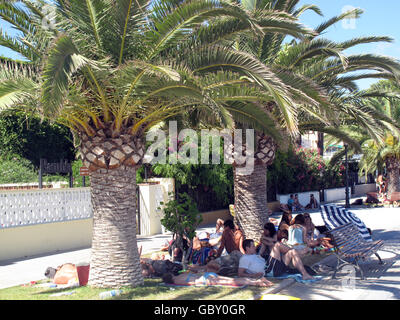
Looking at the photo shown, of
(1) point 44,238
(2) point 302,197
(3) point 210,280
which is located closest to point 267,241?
(3) point 210,280

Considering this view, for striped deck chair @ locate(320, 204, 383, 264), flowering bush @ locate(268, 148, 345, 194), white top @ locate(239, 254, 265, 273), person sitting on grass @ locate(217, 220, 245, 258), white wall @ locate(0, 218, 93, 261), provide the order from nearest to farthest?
white top @ locate(239, 254, 265, 273)
person sitting on grass @ locate(217, 220, 245, 258)
striped deck chair @ locate(320, 204, 383, 264)
white wall @ locate(0, 218, 93, 261)
flowering bush @ locate(268, 148, 345, 194)

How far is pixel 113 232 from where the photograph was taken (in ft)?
24.1

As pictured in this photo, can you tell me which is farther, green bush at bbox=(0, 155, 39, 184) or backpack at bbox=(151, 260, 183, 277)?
green bush at bbox=(0, 155, 39, 184)

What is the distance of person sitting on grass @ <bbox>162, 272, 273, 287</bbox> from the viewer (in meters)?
7.45

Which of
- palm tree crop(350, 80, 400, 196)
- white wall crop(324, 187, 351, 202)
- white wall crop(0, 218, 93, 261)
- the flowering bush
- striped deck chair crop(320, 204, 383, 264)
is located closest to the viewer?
striped deck chair crop(320, 204, 383, 264)

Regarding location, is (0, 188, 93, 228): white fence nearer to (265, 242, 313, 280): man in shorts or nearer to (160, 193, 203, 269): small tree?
(160, 193, 203, 269): small tree

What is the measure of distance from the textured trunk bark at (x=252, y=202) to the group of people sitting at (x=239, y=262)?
81 cm

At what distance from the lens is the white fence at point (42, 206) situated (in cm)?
1091

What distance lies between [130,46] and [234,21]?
1.77m

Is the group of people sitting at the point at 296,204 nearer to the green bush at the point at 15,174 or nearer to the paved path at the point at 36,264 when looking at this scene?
the paved path at the point at 36,264

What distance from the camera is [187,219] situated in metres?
8.96

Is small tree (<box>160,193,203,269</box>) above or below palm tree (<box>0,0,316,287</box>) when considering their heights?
below

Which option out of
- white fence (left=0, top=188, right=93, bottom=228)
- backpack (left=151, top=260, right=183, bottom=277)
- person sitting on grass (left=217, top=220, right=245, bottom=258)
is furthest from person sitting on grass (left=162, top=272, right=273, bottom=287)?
white fence (left=0, top=188, right=93, bottom=228)
